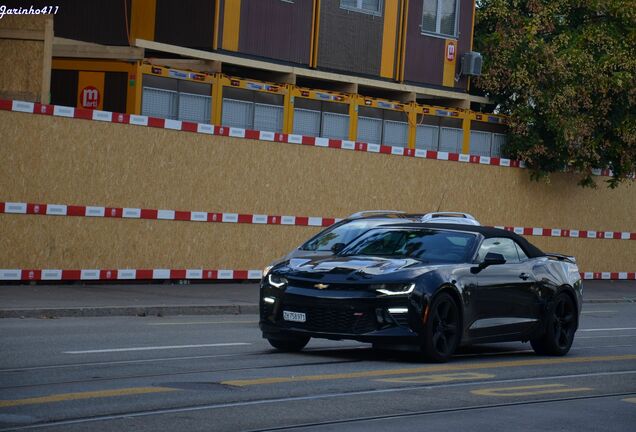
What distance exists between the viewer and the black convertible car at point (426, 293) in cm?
1318

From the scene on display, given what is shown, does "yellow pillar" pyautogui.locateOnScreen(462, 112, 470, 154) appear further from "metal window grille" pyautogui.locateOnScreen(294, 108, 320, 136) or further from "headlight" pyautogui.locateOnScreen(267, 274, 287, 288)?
"headlight" pyautogui.locateOnScreen(267, 274, 287, 288)

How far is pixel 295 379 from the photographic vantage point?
11.6 m

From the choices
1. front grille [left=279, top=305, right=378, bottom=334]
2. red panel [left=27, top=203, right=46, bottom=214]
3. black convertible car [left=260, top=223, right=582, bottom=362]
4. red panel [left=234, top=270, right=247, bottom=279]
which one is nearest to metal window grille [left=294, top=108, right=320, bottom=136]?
red panel [left=234, top=270, right=247, bottom=279]

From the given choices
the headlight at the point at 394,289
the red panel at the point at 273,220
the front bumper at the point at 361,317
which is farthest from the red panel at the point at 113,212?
the headlight at the point at 394,289

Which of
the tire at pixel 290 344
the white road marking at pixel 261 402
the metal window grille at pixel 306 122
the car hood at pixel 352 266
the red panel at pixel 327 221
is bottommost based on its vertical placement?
the tire at pixel 290 344

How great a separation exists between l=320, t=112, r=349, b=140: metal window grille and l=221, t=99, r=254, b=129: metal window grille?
2.13 meters

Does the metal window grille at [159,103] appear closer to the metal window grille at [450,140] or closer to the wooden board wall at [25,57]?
the wooden board wall at [25,57]

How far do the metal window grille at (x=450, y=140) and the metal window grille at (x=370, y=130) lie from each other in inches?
85.8

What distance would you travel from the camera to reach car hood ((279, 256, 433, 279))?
13398 millimetres

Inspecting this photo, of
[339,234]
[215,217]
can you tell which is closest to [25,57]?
[215,217]

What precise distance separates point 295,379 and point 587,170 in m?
23.0

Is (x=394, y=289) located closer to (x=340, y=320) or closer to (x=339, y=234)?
(x=340, y=320)

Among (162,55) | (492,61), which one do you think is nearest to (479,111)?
(492,61)

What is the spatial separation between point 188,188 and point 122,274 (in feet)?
7.22
